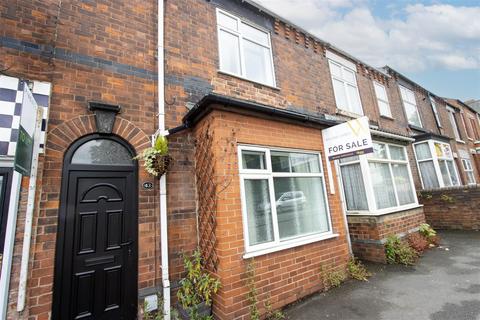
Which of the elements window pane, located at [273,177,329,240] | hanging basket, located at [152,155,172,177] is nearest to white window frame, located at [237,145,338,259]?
window pane, located at [273,177,329,240]

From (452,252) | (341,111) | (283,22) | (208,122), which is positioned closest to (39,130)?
(208,122)

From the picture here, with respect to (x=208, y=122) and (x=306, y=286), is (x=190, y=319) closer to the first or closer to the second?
(x=306, y=286)

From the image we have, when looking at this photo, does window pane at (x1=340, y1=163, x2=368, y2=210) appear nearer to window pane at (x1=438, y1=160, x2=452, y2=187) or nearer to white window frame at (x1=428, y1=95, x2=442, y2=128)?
window pane at (x1=438, y1=160, x2=452, y2=187)

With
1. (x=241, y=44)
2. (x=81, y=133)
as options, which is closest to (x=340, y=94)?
(x=241, y=44)

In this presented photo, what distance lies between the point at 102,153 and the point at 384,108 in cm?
1096

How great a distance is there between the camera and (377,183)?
6352 millimetres

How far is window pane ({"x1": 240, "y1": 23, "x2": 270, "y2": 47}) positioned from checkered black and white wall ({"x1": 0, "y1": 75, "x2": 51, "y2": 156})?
478 cm

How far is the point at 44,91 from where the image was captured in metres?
3.34

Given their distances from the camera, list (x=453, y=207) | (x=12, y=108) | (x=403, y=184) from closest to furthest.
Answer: (x=12, y=108) < (x=403, y=184) < (x=453, y=207)

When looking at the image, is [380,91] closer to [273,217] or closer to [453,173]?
Answer: [453,173]

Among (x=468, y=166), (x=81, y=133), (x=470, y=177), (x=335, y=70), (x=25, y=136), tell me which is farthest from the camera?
(x=468, y=166)

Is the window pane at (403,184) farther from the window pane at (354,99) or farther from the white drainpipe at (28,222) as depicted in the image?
the white drainpipe at (28,222)

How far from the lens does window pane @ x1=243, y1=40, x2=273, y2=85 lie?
19.9ft

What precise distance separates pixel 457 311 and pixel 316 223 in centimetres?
228
